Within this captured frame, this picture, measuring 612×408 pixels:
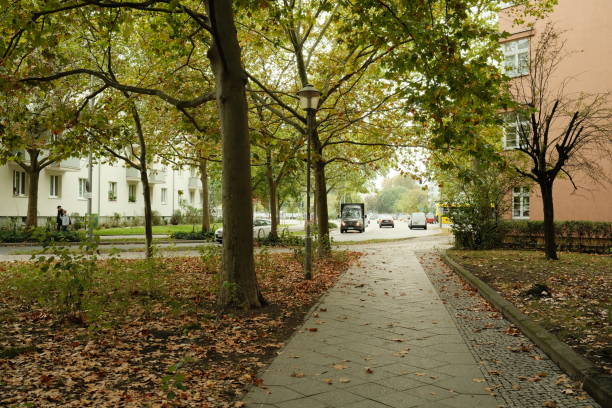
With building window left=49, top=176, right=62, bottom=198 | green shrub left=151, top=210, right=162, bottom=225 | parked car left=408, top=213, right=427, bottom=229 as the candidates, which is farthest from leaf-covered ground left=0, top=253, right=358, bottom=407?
parked car left=408, top=213, right=427, bottom=229

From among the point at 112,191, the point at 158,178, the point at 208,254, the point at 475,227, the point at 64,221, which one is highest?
the point at 158,178

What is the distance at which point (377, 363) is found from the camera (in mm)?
5055

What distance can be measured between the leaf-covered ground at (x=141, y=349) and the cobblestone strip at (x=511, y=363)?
231 centimetres

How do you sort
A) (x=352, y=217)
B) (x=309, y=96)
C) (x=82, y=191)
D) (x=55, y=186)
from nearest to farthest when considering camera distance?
1. (x=309, y=96)
2. (x=55, y=186)
3. (x=82, y=191)
4. (x=352, y=217)

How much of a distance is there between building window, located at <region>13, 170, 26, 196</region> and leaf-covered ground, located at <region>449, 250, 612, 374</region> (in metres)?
27.2

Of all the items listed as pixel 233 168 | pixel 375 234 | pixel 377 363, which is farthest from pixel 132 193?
pixel 377 363

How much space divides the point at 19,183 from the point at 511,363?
32.5 metres

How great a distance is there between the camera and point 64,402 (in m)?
3.92

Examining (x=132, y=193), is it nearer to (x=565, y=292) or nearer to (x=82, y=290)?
(x=82, y=290)

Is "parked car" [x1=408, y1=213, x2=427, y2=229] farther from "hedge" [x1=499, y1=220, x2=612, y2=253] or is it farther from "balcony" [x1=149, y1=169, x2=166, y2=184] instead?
"hedge" [x1=499, y1=220, x2=612, y2=253]

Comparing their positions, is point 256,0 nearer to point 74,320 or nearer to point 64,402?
point 74,320

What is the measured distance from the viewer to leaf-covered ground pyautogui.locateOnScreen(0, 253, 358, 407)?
4070 mm

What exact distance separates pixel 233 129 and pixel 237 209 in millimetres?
1208

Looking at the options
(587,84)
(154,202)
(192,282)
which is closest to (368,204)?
(154,202)
